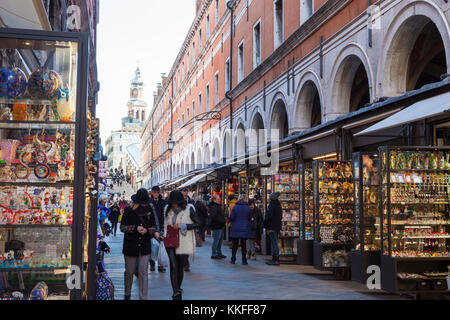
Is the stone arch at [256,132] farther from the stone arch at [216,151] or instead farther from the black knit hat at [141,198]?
the black knit hat at [141,198]

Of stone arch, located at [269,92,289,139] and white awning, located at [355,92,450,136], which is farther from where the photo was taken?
stone arch, located at [269,92,289,139]

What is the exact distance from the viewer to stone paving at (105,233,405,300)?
8.84 meters

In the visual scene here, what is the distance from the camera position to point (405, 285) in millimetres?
8352

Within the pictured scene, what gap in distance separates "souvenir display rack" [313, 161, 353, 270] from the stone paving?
716 millimetres

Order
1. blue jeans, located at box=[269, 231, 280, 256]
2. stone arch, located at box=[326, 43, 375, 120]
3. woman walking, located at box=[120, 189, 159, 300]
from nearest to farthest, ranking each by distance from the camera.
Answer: woman walking, located at box=[120, 189, 159, 300] → blue jeans, located at box=[269, 231, 280, 256] → stone arch, located at box=[326, 43, 375, 120]

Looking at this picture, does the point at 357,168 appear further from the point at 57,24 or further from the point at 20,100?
the point at 57,24

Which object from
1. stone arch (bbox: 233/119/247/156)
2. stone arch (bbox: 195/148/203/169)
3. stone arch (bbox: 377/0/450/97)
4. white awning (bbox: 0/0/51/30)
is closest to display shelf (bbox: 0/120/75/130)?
white awning (bbox: 0/0/51/30)

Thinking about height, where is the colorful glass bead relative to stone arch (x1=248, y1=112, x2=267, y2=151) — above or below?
below

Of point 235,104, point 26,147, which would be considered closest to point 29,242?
point 26,147

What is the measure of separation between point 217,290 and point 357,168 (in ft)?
10.6

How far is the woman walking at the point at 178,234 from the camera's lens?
8383mm

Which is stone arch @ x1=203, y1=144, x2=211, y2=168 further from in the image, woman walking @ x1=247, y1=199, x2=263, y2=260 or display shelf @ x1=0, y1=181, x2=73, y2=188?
display shelf @ x1=0, y1=181, x2=73, y2=188

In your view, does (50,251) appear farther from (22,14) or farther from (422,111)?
(422,111)

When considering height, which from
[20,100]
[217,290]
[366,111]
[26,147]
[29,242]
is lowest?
[217,290]
